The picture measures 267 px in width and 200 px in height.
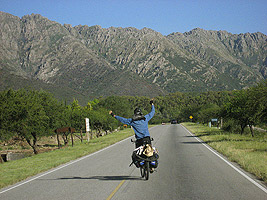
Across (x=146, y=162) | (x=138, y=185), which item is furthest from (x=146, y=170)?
(x=138, y=185)

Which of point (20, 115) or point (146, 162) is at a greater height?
point (20, 115)

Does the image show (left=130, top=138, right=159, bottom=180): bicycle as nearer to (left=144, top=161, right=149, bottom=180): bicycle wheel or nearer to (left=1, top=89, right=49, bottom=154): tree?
(left=144, top=161, right=149, bottom=180): bicycle wheel

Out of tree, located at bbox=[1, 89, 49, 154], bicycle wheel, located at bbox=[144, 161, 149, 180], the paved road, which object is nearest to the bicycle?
bicycle wheel, located at bbox=[144, 161, 149, 180]

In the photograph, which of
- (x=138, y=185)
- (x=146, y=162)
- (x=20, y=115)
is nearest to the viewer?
(x=138, y=185)

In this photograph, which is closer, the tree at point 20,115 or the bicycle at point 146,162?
the bicycle at point 146,162

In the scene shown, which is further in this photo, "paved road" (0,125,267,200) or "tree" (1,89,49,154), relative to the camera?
"tree" (1,89,49,154)

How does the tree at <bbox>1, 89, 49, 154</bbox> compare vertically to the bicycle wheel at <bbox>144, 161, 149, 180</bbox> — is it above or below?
above

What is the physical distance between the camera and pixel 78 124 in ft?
161

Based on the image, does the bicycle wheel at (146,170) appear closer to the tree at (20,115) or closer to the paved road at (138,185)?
the paved road at (138,185)

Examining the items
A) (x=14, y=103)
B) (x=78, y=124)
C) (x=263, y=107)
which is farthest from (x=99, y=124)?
(x=263, y=107)

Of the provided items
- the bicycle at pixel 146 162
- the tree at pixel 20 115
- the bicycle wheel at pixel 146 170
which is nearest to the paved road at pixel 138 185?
the bicycle wheel at pixel 146 170

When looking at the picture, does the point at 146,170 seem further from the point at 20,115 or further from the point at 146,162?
the point at 20,115

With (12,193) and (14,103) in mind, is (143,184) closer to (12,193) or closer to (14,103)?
(12,193)

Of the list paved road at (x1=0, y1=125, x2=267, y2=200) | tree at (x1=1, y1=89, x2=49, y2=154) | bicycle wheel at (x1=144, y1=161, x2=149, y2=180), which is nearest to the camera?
paved road at (x1=0, y1=125, x2=267, y2=200)
